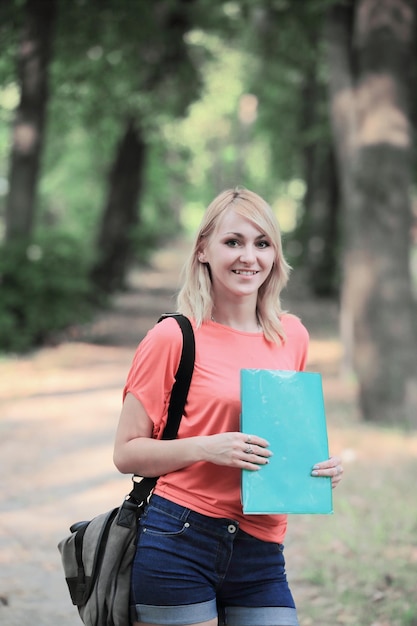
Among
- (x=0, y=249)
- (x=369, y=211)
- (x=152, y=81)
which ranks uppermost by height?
(x=152, y=81)

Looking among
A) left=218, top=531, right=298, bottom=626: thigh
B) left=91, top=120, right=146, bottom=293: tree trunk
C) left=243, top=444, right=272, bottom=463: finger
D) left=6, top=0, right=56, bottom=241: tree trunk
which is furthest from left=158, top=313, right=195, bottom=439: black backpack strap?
left=91, top=120, right=146, bottom=293: tree trunk

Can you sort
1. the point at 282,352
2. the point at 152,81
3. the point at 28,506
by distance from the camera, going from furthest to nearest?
the point at 152,81 → the point at 28,506 → the point at 282,352

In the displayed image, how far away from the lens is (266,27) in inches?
805

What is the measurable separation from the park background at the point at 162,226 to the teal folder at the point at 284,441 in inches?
98.3

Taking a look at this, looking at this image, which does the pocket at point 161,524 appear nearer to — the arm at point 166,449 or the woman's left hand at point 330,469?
the arm at point 166,449

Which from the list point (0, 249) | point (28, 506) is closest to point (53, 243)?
point (0, 249)

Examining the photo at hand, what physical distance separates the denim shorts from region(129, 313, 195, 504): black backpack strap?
0.15 feet

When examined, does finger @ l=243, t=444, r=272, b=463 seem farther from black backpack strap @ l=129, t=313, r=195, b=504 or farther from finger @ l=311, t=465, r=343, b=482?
black backpack strap @ l=129, t=313, r=195, b=504

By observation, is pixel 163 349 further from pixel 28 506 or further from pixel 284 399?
pixel 28 506

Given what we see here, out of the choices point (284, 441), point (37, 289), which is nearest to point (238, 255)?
point (284, 441)

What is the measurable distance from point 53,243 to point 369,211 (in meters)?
8.50

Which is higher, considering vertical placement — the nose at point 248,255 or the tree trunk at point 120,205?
the tree trunk at point 120,205

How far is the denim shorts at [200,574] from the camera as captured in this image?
2.74 metres

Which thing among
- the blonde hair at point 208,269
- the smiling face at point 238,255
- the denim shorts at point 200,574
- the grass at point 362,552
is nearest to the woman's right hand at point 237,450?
the denim shorts at point 200,574
